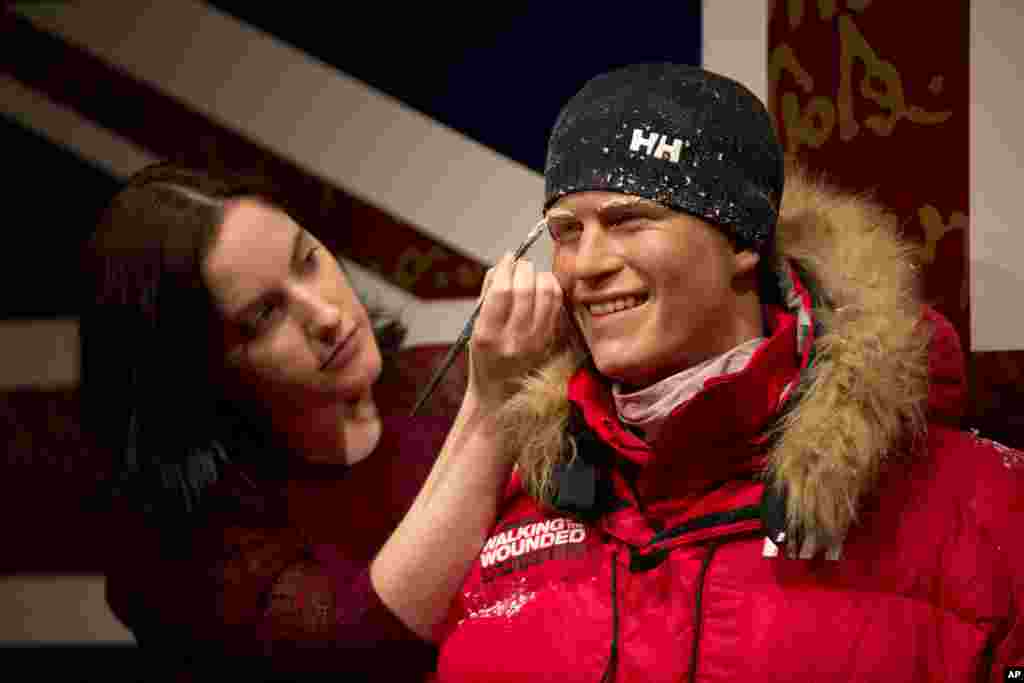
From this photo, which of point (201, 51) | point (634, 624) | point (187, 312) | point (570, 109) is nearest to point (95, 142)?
point (201, 51)

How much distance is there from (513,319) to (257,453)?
1.99ft

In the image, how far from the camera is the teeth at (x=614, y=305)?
3.71 feet

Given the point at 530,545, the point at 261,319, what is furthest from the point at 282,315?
the point at 530,545

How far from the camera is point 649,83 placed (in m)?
1.16

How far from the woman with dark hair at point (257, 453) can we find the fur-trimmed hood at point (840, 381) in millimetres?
92

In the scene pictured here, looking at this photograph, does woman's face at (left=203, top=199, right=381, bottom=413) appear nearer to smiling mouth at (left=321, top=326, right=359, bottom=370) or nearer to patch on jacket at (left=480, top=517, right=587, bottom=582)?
smiling mouth at (left=321, top=326, right=359, bottom=370)

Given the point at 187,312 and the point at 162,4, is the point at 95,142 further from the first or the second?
the point at 187,312

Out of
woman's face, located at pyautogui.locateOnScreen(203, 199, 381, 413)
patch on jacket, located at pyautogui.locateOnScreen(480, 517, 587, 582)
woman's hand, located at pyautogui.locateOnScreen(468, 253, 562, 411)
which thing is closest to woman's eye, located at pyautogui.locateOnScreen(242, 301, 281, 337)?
woman's face, located at pyautogui.locateOnScreen(203, 199, 381, 413)

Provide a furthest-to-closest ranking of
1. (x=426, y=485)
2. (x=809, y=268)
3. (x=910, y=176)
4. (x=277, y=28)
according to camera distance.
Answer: (x=277, y=28), (x=910, y=176), (x=426, y=485), (x=809, y=268)

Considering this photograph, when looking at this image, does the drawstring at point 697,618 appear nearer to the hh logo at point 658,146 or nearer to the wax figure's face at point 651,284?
the wax figure's face at point 651,284

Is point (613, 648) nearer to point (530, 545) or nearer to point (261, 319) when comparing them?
point (530, 545)

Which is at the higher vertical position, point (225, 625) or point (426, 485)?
point (426, 485)

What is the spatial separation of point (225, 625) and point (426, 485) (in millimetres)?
384

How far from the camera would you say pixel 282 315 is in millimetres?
1482
